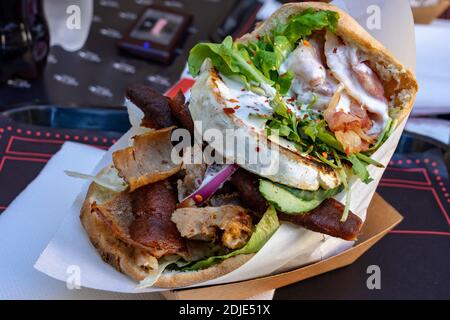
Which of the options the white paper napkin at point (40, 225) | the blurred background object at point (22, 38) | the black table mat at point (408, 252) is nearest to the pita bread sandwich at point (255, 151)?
the white paper napkin at point (40, 225)

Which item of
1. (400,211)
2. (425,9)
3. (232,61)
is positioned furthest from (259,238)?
(425,9)

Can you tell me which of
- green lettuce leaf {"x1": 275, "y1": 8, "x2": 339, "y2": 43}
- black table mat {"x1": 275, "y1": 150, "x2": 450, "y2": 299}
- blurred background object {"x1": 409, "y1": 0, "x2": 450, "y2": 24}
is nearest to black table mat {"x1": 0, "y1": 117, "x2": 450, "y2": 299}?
black table mat {"x1": 275, "y1": 150, "x2": 450, "y2": 299}

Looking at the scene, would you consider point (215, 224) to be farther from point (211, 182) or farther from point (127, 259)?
point (127, 259)

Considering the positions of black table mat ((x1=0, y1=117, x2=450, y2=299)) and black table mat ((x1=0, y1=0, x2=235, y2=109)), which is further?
black table mat ((x1=0, y1=0, x2=235, y2=109))

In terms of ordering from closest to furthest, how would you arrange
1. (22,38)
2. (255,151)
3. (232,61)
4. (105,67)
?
1. (255,151)
2. (232,61)
3. (22,38)
4. (105,67)

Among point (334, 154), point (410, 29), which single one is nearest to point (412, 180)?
point (410, 29)

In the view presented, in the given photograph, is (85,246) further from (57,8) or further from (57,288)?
(57,8)

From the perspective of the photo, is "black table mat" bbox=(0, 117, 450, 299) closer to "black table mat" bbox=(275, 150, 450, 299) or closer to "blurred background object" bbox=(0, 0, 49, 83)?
"black table mat" bbox=(275, 150, 450, 299)
